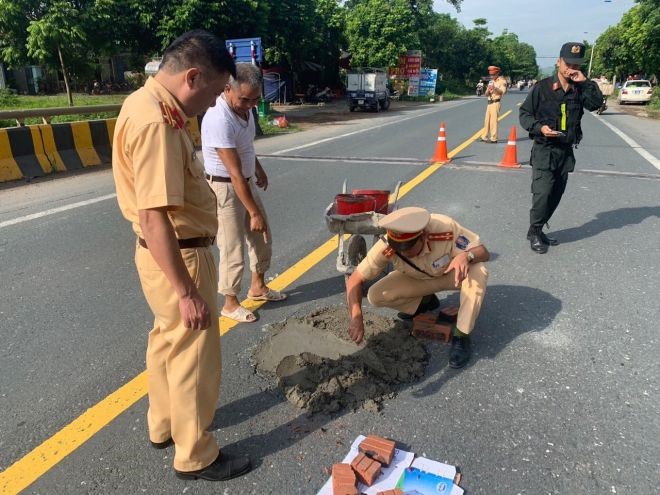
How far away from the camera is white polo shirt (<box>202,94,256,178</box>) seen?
3306 mm

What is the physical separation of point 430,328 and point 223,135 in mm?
1845

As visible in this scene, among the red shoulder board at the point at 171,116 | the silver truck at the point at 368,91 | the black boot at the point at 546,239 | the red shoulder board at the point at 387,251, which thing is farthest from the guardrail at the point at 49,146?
the silver truck at the point at 368,91

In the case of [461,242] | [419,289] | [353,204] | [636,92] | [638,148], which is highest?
[353,204]

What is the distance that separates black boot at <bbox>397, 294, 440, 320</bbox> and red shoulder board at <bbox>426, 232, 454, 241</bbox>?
0.57 metres

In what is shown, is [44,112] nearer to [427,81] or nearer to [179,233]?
[179,233]

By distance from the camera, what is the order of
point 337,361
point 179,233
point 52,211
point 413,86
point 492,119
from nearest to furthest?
1. point 179,233
2. point 337,361
3. point 52,211
4. point 492,119
5. point 413,86

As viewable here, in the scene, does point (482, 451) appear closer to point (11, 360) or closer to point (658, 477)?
point (658, 477)

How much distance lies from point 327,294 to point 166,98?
2503mm

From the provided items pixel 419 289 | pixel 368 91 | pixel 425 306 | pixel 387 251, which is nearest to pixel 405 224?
pixel 387 251

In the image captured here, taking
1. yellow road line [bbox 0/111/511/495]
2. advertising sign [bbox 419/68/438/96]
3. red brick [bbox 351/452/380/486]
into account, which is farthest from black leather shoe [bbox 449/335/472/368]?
advertising sign [bbox 419/68/438/96]

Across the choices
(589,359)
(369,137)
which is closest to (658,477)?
(589,359)

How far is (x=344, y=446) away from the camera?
2.43 meters

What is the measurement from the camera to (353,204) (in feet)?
12.2

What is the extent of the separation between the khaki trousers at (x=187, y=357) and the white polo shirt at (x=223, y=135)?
1.25 meters
